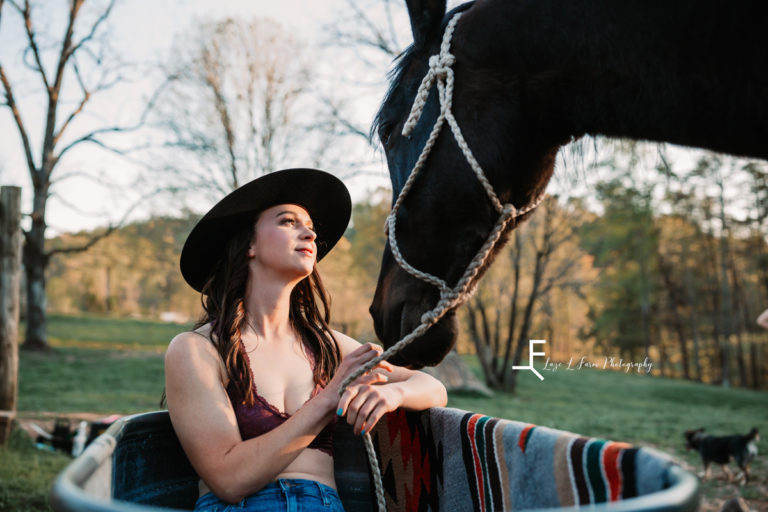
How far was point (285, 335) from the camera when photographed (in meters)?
2.30

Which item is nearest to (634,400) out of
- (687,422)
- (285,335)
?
(687,422)

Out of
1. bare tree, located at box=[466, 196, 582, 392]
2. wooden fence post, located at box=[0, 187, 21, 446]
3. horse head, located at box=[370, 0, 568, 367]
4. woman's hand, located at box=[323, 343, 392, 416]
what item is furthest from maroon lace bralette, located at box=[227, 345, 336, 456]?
bare tree, located at box=[466, 196, 582, 392]

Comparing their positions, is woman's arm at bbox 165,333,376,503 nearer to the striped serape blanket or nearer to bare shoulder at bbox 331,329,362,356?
the striped serape blanket

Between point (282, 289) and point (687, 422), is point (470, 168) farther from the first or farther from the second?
point (687, 422)

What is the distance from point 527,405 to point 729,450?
680cm

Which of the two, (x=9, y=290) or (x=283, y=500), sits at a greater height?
(x=9, y=290)

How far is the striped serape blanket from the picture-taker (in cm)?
110

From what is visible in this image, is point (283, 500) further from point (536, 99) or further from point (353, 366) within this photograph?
point (536, 99)

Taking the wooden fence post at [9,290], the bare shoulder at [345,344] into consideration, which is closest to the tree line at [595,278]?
the wooden fence post at [9,290]

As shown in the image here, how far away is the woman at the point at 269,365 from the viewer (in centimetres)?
172

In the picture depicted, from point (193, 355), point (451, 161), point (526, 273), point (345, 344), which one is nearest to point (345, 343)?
point (345, 344)

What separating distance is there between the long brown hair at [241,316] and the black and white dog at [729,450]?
207 inches

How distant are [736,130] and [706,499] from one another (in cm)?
507

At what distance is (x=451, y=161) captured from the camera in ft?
5.34
